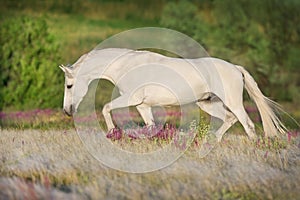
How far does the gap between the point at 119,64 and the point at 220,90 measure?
1649mm

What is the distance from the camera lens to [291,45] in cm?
2583

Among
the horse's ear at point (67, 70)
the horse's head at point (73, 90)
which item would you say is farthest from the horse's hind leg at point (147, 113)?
the horse's ear at point (67, 70)

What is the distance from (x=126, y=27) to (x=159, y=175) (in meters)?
23.0

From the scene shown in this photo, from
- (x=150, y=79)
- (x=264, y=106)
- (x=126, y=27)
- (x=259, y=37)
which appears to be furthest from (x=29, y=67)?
(x=150, y=79)

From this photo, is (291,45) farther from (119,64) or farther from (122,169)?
(122,169)

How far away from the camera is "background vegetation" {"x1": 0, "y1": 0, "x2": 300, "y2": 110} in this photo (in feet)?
68.0

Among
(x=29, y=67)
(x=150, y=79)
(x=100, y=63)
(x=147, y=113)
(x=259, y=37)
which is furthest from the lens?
(x=259, y=37)

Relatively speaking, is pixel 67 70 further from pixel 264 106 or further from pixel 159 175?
pixel 264 106

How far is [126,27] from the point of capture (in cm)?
2908

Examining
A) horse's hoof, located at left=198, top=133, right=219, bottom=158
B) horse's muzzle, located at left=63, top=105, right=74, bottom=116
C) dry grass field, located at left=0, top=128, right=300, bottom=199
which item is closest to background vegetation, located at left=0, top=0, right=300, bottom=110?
horse's muzzle, located at left=63, top=105, right=74, bottom=116

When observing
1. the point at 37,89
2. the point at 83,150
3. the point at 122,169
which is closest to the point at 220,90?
the point at 83,150

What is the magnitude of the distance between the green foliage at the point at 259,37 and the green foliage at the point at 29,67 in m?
7.01

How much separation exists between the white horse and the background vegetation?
1168 centimetres

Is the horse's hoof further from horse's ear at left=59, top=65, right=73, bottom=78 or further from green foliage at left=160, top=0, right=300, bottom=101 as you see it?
green foliage at left=160, top=0, right=300, bottom=101
